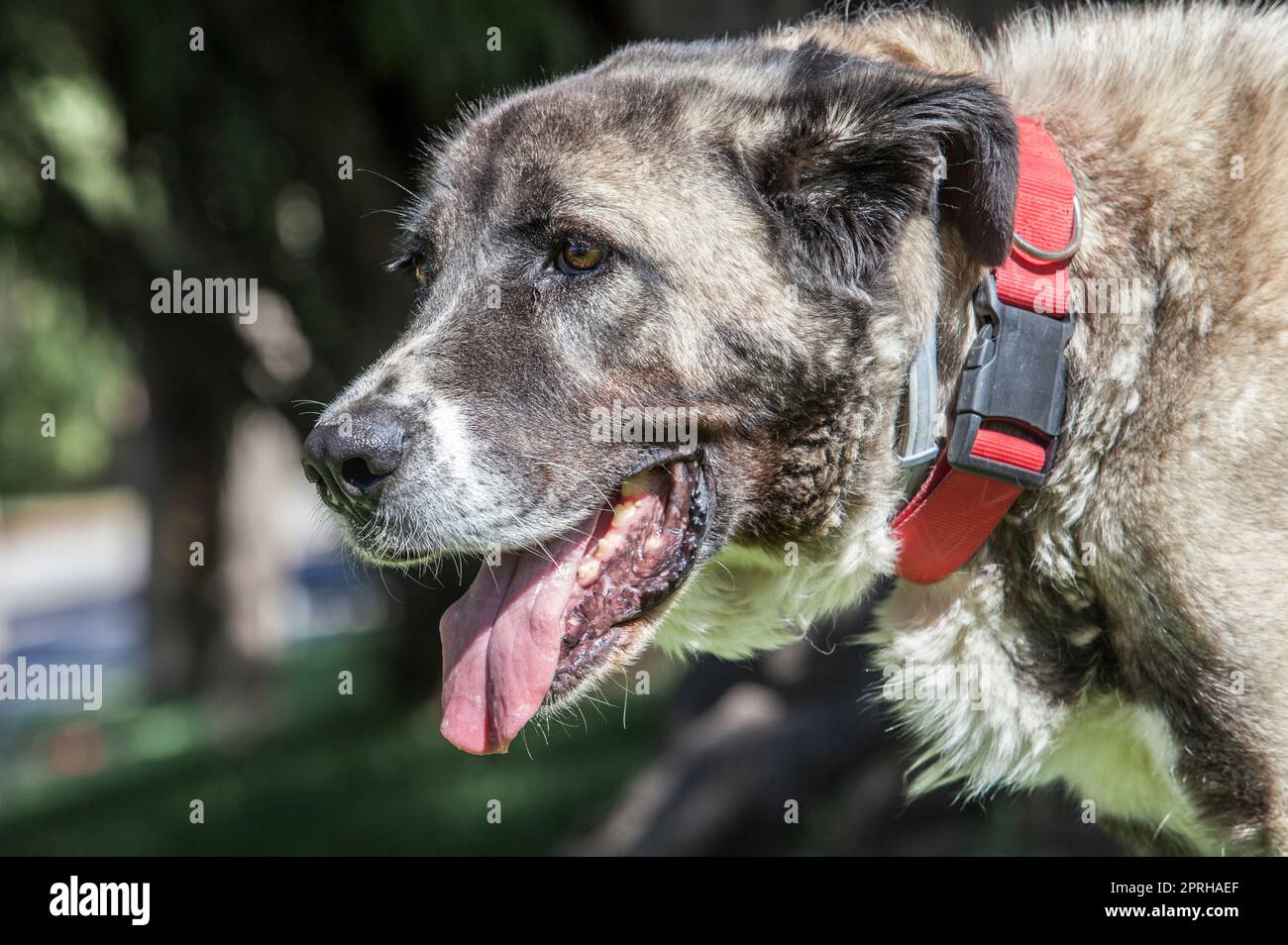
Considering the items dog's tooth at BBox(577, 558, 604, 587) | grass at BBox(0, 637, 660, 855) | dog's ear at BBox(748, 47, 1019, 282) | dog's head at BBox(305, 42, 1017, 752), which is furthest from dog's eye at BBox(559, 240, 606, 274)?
grass at BBox(0, 637, 660, 855)

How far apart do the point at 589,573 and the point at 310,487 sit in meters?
5.92

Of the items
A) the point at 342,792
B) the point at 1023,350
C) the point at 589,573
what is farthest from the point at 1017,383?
the point at 342,792

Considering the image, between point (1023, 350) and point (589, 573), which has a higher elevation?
point (1023, 350)

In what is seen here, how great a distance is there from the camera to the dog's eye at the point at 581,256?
111 inches

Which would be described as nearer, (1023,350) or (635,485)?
(1023,350)

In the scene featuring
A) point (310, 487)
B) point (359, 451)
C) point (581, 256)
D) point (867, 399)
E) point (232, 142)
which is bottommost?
point (310, 487)

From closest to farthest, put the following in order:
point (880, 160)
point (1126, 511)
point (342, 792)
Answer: point (1126, 511)
point (880, 160)
point (342, 792)

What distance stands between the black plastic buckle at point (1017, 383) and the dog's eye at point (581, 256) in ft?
2.71

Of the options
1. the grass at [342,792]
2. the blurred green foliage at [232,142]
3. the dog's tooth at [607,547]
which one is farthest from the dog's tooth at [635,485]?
the blurred green foliage at [232,142]

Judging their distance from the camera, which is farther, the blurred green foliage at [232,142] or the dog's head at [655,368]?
the blurred green foliage at [232,142]

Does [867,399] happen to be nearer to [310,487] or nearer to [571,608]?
[571,608]

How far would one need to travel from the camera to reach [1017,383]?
2666 millimetres

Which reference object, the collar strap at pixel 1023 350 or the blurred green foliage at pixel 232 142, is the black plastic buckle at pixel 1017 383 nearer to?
the collar strap at pixel 1023 350
